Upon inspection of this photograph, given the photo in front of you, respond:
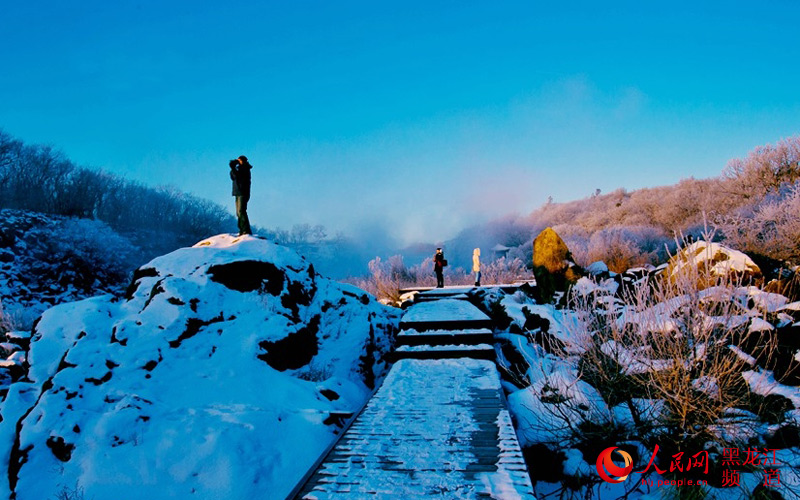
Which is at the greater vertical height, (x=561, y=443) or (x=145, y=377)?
(x=145, y=377)

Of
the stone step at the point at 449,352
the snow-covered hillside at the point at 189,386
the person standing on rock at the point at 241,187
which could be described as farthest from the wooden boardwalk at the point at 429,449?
the person standing on rock at the point at 241,187

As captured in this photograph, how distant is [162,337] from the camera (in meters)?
5.09

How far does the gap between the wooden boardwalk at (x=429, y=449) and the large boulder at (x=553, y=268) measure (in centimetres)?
580

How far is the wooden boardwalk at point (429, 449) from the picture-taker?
2.82 meters

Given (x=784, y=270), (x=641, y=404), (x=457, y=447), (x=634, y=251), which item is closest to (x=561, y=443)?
(x=641, y=404)

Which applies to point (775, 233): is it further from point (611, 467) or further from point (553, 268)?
point (611, 467)

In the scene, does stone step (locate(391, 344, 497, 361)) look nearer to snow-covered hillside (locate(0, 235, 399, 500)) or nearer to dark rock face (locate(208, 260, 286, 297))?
snow-covered hillside (locate(0, 235, 399, 500))

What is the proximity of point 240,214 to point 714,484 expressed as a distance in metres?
8.43

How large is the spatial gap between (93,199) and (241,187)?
3179cm

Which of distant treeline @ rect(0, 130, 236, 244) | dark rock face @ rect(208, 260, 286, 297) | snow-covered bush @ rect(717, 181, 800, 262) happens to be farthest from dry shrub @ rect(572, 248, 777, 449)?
distant treeline @ rect(0, 130, 236, 244)

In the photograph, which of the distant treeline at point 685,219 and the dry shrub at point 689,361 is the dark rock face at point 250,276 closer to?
the dry shrub at point 689,361

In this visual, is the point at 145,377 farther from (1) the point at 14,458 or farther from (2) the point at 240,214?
(2) the point at 240,214

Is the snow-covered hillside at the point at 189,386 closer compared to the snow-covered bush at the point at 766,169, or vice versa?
the snow-covered hillside at the point at 189,386

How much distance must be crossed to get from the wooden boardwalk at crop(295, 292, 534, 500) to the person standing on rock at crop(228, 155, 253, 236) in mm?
5056
